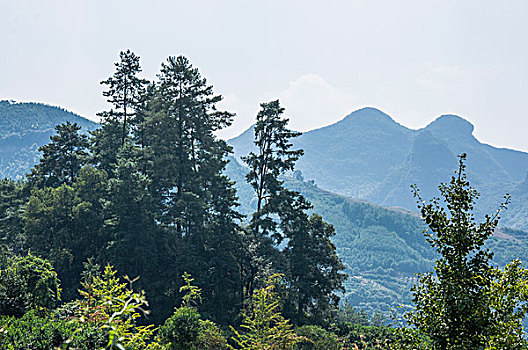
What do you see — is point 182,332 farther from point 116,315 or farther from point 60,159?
point 60,159

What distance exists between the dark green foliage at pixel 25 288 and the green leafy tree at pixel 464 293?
34.1 ft

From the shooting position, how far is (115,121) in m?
34.0

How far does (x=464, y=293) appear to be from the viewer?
752cm

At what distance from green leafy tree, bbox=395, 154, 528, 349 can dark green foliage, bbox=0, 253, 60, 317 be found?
10403mm

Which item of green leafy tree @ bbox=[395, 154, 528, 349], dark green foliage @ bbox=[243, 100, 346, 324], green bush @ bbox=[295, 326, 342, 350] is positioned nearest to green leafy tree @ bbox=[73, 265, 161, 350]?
green leafy tree @ bbox=[395, 154, 528, 349]

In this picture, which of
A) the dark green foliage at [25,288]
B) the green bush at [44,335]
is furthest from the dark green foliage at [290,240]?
the green bush at [44,335]

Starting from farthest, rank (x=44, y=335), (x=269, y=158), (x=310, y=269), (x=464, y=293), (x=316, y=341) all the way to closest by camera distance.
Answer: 1. (x=269, y=158)
2. (x=310, y=269)
3. (x=316, y=341)
4. (x=44, y=335)
5. (x=464, y=293)

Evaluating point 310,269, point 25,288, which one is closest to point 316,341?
point 310,269

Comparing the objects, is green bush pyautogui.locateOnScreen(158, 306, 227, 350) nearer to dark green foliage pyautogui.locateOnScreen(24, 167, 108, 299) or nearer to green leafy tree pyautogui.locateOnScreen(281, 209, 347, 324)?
dark green foliage pyautogui.locateOnScreen(24, 167, 108, 299)

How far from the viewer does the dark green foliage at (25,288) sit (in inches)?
451

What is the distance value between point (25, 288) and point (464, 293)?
11952 millimetres

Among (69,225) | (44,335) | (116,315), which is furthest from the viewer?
(69,225)

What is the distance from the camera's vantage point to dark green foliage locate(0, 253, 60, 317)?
11.4m

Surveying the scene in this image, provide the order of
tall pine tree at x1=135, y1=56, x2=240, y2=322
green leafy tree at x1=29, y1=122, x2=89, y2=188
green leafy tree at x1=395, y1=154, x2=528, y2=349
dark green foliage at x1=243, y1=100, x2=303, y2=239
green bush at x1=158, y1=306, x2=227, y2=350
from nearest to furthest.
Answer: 1. green leafy tree at x1=395, y1=154, x2=528, y2=349
2. green bush at x1=158, y1=306, x2=227, y2=350
3. tall pine tree at x1=135, y1=56, x2=240, y2=322
4. dark green foliage at x1=243, y1=100, x2=303, y2=239
5. green leafy tree at x1=29, y1=122, x2=89, y2=188
